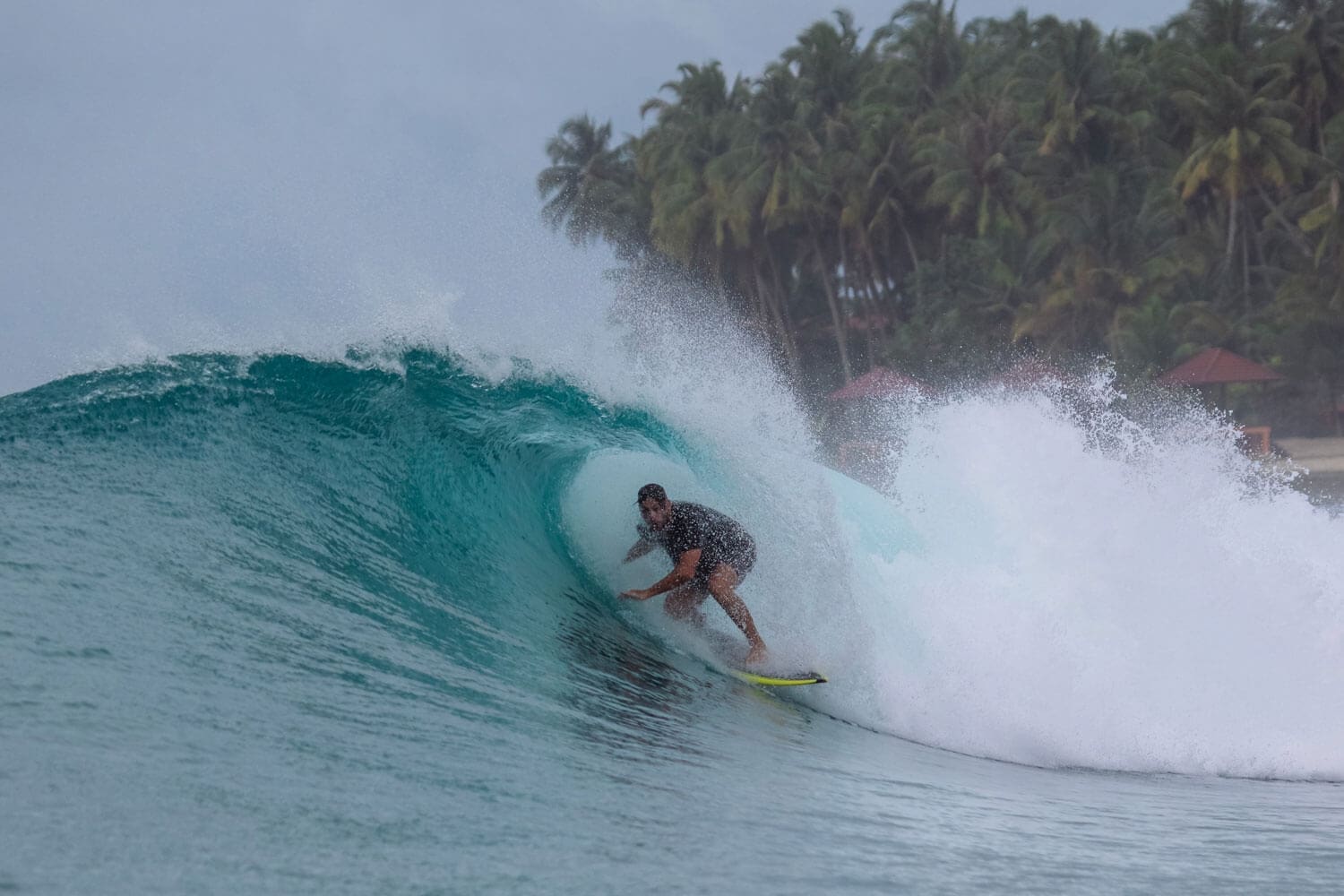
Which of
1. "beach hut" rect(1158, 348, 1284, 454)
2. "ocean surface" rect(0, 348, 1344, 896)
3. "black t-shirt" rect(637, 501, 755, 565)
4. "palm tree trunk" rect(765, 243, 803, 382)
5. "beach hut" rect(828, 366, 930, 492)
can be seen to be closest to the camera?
"ocean surface" rect(0, 348, 1344, 896)

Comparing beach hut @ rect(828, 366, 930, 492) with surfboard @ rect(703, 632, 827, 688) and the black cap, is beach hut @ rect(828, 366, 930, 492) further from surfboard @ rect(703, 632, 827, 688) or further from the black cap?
the black cap

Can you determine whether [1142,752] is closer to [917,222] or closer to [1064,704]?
[1064,704]

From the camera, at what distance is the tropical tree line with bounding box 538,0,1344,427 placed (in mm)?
38469

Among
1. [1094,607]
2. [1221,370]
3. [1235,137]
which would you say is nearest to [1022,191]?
[1235,137]

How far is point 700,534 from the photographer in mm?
6695

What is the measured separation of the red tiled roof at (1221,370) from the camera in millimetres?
32375

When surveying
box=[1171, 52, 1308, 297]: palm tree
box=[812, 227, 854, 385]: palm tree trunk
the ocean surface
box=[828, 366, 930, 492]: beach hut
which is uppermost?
box=[1171, 52, 1308, 297]: palm tree

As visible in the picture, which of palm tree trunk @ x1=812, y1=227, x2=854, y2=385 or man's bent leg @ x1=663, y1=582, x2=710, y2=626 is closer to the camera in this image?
man's bent leg @ x1=663, y1=582, x2=710, y2=626

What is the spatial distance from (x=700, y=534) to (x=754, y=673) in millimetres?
742

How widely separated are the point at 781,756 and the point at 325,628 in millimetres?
1848

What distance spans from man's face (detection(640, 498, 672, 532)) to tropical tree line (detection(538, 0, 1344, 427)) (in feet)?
105

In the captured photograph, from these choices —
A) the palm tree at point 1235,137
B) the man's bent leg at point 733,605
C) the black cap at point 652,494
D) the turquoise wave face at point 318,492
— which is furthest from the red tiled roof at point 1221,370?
the black cap at point 652,494

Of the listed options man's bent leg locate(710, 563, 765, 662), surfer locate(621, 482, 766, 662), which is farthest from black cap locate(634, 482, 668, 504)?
man's bent leg locate(710, 563, 765, 662)

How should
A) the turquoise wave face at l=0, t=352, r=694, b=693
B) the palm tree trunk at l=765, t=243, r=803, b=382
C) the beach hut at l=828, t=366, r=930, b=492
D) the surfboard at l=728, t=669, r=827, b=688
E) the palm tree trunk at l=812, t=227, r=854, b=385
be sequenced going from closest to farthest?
the turquoise wave face at l=0, t=352, r=694, b=693, the surfboard at l=728, t=669, r=827, b=688, the beach hut at l=828, t=366, r=930, b=492, the palm tree trunk at l=812, t=227, r=854, b=385, the palm tree trunk at l=765, t=243, r=803, b=382
